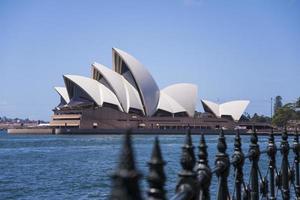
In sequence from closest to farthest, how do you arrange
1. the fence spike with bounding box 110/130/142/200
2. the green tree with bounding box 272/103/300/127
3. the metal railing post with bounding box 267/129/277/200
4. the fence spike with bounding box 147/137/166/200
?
the fence spike with bounding box 110/130/142/200 < the fence spike with bounding box 147/137/166/200 < the metal railing post with bounding box 267/129/277/200 < the green tree with bounding box 272/103/300/127

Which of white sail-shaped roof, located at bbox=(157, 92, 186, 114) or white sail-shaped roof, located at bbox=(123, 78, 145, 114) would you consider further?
white sail-shaped roof, located at bbox=(157, 92, 186, 114)

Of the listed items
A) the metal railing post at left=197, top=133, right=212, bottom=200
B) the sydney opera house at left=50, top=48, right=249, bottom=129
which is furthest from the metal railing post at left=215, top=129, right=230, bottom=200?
the sydney opera house at left=50, top=48, right=249, bottom=129

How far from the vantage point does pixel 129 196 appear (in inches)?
34.1

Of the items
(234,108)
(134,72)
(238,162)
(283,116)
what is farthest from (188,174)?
(283,116)

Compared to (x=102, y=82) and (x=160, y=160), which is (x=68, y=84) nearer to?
(x=102, y=82)

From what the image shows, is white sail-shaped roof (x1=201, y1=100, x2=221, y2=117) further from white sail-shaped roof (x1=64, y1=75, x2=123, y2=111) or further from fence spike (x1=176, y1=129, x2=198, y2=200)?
fence spike (x1=176, y1=129, x2=198, y2=200)

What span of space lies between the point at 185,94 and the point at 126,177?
A: 76208 mm

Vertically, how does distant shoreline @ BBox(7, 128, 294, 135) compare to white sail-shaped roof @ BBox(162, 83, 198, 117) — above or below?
below

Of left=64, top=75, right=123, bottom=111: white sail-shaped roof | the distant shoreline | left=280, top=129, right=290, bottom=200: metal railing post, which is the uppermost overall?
left=64, top=75, right=123, bottom=111: white sail-shaped roof

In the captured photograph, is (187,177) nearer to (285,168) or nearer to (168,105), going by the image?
(285,168)

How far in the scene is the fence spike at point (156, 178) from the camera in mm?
1171

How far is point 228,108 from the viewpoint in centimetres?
8506

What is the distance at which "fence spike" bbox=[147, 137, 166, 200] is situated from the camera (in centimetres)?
117

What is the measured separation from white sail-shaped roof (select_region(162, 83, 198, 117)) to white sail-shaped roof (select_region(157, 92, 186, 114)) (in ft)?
2.06
